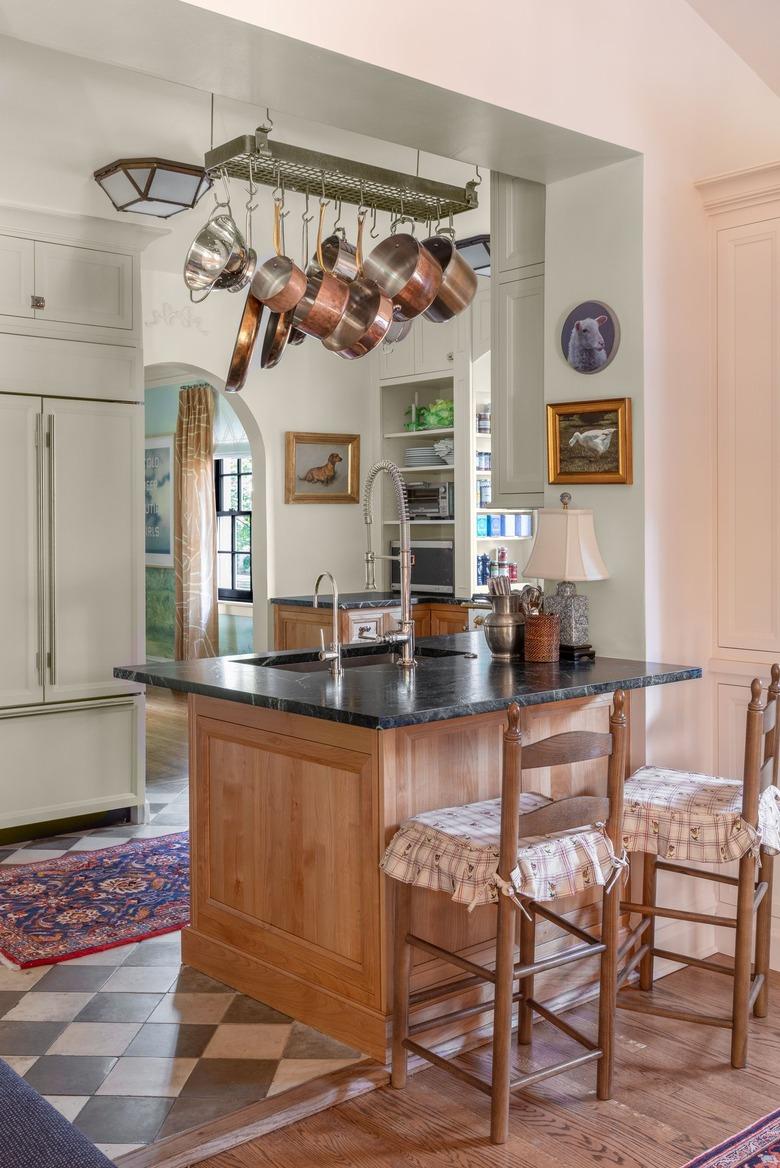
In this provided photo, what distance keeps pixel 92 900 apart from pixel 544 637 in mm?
1931

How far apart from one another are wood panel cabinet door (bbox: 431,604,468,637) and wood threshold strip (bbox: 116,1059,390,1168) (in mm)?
3518

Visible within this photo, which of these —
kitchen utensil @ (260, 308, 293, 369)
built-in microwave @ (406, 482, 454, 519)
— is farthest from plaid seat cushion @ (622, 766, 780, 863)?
built-in microwave @ (406, 482, 454, 519)

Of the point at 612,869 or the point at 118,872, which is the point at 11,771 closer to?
Result: the point at 118,872

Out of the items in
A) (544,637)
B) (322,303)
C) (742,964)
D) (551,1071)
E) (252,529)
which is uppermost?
(322,303)

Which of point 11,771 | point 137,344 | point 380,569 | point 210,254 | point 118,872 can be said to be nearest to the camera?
point 210,254

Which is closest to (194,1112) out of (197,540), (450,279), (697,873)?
(697,873)

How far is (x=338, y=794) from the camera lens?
276 cm

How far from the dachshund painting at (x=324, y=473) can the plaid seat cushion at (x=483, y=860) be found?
4.74 meters

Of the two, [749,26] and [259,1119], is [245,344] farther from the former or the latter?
[259,1119]

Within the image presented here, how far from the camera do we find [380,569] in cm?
734

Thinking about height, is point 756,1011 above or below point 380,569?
below

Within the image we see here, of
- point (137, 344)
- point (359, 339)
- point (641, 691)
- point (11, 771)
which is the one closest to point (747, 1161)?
point (641, 691)

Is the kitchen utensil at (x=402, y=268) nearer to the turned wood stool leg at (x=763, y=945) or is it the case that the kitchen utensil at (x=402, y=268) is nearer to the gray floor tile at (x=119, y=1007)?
the turned wood stool leg at (x=763, y=945)

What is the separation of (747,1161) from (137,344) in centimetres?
395
